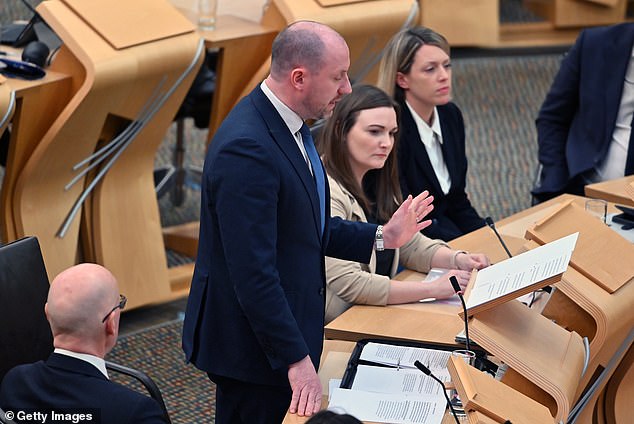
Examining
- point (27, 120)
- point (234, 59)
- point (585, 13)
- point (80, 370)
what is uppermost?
point (80, 370)

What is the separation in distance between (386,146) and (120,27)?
1300 mm

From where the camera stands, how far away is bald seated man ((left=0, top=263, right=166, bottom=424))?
202 centimetres

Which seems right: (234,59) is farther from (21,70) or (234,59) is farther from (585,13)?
(585,13)

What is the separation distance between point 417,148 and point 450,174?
20 cm

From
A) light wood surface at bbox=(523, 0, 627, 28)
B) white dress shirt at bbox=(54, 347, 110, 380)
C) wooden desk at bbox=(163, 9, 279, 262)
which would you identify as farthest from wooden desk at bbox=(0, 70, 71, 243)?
light wood surface at bbox=(523, 0, 627, 28)

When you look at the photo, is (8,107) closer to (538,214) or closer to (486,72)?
(538,214)

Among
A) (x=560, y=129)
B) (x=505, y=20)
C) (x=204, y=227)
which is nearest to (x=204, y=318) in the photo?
(x=204, y=227)

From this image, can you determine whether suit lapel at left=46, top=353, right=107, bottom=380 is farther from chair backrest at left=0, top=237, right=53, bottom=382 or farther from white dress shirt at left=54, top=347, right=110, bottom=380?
chair backrest at left=0, top=237, right=53, bottom=382

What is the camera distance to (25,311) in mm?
2568

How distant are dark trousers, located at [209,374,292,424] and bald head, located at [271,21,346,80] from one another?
705mm

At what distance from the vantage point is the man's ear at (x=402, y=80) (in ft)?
12.3

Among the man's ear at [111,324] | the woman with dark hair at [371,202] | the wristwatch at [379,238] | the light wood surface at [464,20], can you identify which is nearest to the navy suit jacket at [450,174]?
the woman with dark hair at [371,202]

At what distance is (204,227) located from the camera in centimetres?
231

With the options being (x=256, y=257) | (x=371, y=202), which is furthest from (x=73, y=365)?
(x=371, y=202)
